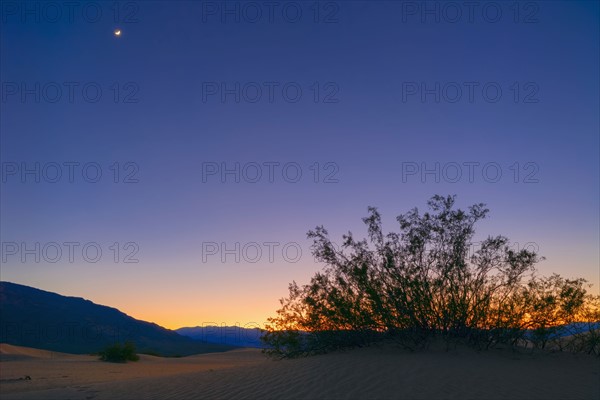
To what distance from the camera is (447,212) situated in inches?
724

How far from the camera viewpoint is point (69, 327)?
90.6 metres

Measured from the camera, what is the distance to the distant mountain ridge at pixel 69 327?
7988 centimetres

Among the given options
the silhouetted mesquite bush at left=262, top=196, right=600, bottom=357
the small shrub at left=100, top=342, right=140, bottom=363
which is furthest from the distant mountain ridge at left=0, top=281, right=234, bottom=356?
the silhouetted mesquite bush at left=262, top=196, right=600, bottom=357

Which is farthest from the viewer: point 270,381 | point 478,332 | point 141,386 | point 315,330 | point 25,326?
point 25,326

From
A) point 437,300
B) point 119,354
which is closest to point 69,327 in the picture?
point 119,354

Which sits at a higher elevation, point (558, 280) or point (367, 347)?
point (558, 280)

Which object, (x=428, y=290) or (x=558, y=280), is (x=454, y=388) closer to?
(x=428, y=290)

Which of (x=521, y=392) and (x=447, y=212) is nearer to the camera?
(x=521, y=392)

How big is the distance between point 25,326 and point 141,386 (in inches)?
3213

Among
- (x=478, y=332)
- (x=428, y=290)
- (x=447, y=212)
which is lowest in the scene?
(x=478, y=332)

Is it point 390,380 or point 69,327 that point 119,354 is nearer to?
point 390,380

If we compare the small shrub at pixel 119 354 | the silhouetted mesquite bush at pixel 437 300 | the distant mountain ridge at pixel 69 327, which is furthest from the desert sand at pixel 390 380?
the distant mountain ridge at pixel 69 327

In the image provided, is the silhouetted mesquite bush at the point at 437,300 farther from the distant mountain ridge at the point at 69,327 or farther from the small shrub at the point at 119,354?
the distant mountain ridge at the point at 69,327

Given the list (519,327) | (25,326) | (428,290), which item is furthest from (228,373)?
(25,326)
